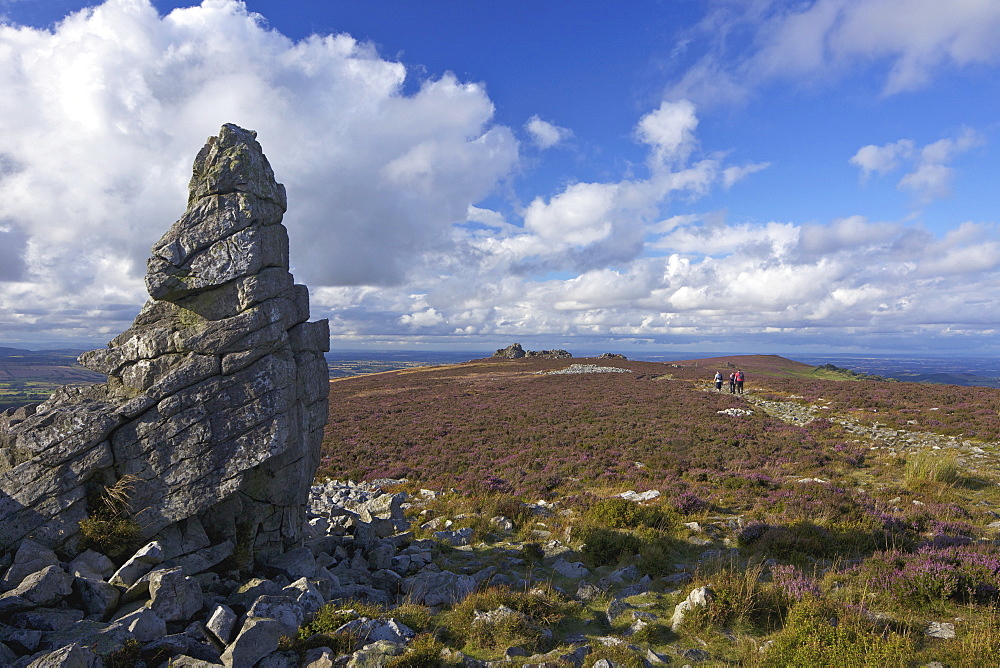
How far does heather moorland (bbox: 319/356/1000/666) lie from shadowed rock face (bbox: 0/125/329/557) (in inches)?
207

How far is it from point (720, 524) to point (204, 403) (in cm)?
1456

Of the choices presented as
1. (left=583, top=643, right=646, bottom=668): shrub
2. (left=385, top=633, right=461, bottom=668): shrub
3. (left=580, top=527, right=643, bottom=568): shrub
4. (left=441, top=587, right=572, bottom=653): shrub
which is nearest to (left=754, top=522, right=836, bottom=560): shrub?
(left=580, top=527, right=643, bottom=568): shrub

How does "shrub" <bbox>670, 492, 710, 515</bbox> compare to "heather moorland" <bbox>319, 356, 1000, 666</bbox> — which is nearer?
"heather moorland" <bbox>319, 356, 1000, 666</bbox>

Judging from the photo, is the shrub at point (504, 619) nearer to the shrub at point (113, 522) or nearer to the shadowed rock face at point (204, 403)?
the shadowed rock face at point (204, 403)

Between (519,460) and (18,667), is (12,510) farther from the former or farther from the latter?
(519,460)

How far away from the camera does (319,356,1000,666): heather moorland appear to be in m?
8.02

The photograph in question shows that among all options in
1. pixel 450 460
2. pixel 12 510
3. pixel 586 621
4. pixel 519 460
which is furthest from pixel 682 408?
pixel 12 510

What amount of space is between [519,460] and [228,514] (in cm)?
1522

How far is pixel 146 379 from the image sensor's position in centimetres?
1055

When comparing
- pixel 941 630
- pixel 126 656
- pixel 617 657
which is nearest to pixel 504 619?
pixel 617 657

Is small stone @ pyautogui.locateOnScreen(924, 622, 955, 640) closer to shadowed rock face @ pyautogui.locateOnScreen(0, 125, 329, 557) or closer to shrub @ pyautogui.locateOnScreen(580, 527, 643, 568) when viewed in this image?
shrub @ pyautogui.locateOnScreen(580, 527, 643, 568)

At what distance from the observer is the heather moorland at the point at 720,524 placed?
26.3 feet

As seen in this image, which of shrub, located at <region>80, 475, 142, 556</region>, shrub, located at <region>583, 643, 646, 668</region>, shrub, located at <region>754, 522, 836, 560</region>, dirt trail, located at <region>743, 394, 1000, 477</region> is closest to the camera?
shrub, located at <region>583, 643, 646, 668</region>

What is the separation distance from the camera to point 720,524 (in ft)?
45.6
